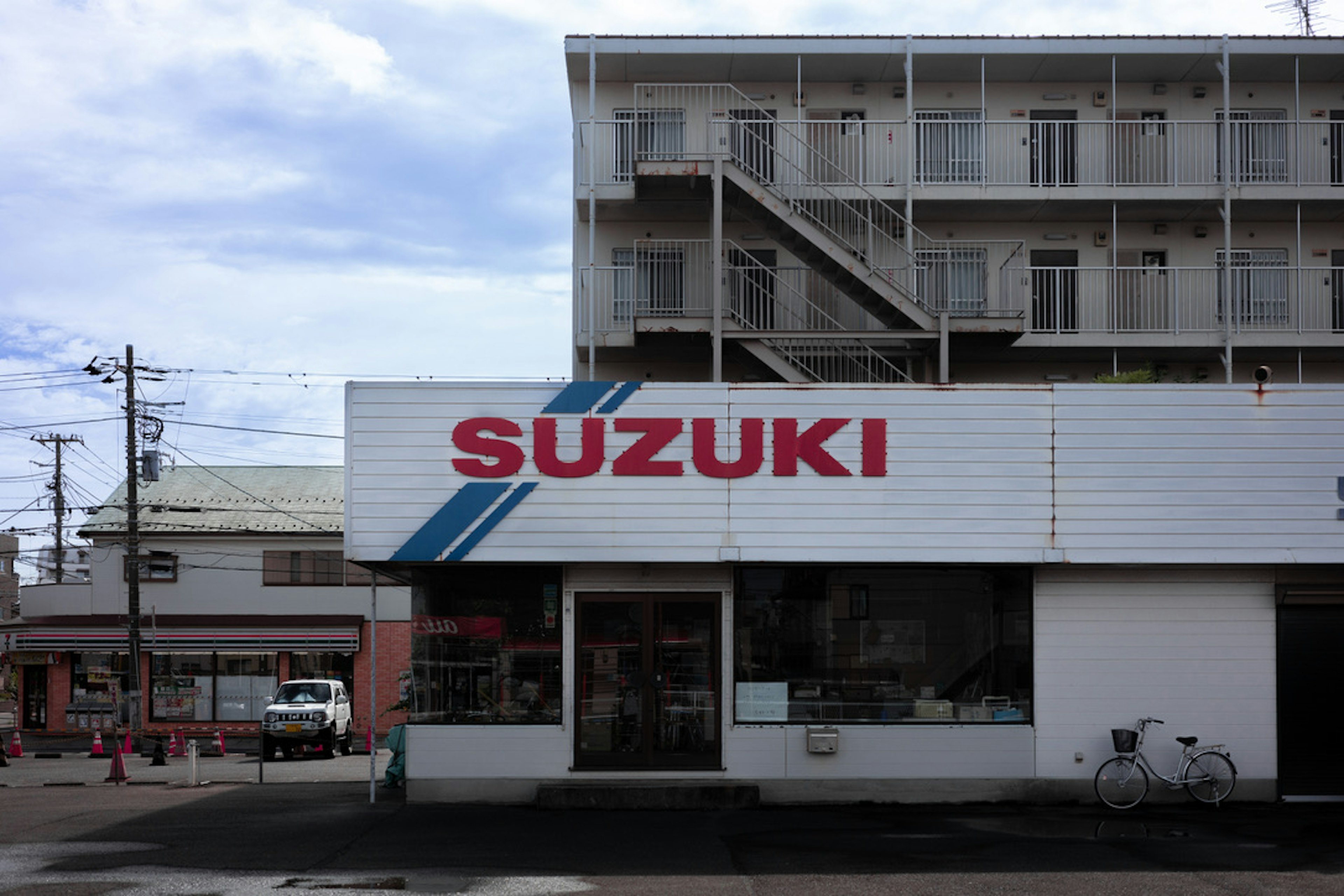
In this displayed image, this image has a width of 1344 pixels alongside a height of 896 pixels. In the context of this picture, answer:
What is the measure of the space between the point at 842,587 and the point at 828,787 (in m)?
2.41

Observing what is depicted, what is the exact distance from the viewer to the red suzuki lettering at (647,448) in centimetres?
1575

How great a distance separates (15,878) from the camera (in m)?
11.8

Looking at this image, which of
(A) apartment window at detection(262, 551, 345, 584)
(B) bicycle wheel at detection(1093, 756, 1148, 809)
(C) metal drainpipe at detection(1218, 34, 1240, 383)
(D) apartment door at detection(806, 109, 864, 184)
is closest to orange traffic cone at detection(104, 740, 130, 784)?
(B) bicycle wheel at detection(1093, 756, 1148, 809)

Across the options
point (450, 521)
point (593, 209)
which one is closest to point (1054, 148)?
point (593, 209)

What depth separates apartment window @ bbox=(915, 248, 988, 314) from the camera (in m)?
25.6

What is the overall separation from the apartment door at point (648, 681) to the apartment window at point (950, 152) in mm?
13715

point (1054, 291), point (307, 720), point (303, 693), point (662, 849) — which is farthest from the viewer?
point (303, 693)

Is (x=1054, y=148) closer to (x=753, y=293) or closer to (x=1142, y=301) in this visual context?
(x=1142, y=301)

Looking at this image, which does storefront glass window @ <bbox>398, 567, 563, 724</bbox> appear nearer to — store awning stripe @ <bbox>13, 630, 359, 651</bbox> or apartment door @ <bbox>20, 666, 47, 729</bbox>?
store awning stripe @ <bbox>13, 630, 359, 651</bbox>

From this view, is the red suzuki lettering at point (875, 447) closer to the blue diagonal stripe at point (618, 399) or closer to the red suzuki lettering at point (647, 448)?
the red suzuki lettering at point (647, 448)

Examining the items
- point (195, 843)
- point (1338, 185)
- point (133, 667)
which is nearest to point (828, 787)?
point (195, 843)

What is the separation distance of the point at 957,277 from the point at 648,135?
22.4 feet

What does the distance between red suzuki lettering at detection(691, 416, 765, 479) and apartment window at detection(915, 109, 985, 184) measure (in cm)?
1256

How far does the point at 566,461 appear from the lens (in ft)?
51.7
